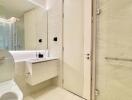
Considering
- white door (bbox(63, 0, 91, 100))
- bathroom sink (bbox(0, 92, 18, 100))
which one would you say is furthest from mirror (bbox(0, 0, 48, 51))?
bathroom sink (bbox(0, 92, 18, 100))

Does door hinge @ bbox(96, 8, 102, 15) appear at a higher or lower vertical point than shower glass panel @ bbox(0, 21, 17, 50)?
higher

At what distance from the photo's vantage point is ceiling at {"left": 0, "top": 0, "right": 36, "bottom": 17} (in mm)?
1976

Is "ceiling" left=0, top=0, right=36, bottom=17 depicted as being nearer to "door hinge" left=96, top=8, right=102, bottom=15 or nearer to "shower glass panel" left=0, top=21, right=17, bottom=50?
"shower glass panel" left=0, top=21, right=17, bottom=50

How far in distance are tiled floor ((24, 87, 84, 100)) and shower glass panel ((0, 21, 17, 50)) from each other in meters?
1.14

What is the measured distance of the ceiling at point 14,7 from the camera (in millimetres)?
1976

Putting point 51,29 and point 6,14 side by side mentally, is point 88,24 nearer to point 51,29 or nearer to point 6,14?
point 51,29

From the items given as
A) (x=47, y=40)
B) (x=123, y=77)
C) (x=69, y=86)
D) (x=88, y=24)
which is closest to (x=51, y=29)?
(x=47, y=40)

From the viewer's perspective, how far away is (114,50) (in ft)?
5.40

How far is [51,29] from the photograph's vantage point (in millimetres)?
2754

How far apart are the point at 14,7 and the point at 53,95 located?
6.91ft

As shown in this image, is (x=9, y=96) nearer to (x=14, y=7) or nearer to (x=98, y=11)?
(x=14, y=7)

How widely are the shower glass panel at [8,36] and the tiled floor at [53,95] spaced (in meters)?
1.14

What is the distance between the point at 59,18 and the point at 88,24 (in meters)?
0.92

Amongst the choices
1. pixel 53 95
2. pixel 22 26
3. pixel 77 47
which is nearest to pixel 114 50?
pixel 77 47
